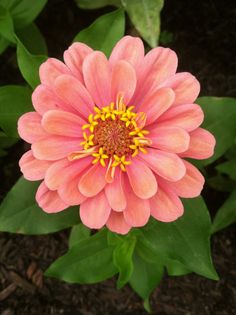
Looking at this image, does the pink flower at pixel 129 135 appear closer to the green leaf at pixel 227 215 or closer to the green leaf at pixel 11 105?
the green leaf at pixel 11 105

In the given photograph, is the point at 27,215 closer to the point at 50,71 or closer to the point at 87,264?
the point at 87,264

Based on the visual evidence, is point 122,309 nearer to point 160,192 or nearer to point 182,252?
point 182,252

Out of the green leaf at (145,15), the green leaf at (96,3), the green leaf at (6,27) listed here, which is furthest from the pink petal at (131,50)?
the green leaf at (96,3)

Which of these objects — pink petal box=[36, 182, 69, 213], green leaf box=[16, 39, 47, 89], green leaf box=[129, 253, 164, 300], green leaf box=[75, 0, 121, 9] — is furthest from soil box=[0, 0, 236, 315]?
pink petal box=[36, 182, 69, 213]

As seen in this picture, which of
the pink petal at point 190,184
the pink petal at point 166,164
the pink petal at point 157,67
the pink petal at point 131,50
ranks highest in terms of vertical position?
the pink petal at point 131,50

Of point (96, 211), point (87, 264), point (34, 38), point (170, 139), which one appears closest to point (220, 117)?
point (170, 139)

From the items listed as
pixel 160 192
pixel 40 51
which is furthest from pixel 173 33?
pixel 160 192
